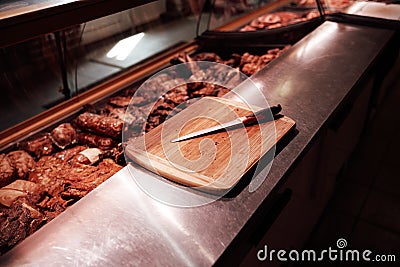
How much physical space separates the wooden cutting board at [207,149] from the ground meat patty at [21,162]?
47 centimetres

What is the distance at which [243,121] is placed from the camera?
55.6 inches

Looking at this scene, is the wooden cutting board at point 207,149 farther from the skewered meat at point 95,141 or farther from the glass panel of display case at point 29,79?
the glass panel of display case at point 29,79

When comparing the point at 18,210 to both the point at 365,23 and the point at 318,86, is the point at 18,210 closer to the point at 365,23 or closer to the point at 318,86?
the point at 318,86

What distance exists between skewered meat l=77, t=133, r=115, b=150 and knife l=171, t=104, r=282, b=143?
0.43 meters

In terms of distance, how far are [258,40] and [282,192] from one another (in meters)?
1.37

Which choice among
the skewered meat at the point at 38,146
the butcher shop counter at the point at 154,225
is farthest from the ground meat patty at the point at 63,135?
the butcher shop counter at the point at 154,225

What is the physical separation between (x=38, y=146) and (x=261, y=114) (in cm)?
99

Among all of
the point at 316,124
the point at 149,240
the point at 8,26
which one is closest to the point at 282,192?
the point at 316,124

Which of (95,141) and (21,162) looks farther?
(95,141)

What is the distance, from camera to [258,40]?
2.54m

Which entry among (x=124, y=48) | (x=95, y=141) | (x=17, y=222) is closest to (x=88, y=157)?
(x=95, y=141)

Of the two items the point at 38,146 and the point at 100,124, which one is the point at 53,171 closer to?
the point at 38,146

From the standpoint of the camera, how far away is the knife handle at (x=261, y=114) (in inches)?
55.8

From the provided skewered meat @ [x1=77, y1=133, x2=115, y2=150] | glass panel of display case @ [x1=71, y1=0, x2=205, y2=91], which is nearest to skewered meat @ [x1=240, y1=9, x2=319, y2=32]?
glass panel of display case @ [x1=71, y1=0, x2=205, y2=91]
